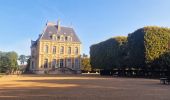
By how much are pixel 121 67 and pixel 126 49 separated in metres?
3.72

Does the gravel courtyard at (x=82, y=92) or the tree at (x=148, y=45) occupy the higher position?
the tree at (x=148, y=45)

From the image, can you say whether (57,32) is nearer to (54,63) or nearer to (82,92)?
(54,63)

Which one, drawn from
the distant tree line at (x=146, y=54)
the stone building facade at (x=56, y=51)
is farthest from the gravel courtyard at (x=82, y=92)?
the stone building facade at (x=56, y=51)

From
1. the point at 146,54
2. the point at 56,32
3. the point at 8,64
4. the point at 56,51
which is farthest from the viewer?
the point at 56,32

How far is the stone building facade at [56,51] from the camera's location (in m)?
79.6

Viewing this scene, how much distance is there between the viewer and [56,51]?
8200 centimetres

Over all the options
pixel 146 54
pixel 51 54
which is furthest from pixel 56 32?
pixel 146 54

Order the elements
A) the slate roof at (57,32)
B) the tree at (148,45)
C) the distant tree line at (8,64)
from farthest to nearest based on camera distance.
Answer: the slate roof at (57,32)
the distant tree line at (8,64)
the tree at (148,45)

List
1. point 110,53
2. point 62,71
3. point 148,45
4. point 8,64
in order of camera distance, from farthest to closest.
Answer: point 8,64 < point 62,71 < point 110,53 < point 148,45

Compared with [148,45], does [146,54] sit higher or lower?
lower

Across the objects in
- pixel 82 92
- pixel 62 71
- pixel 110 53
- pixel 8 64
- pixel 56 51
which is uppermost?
pixel 56 51

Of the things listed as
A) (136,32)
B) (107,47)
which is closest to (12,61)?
(107,47)

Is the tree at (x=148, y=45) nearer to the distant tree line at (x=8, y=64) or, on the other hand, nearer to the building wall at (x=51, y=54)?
the building wall at (x=51, y=54)

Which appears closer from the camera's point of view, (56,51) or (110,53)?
(110,53)
